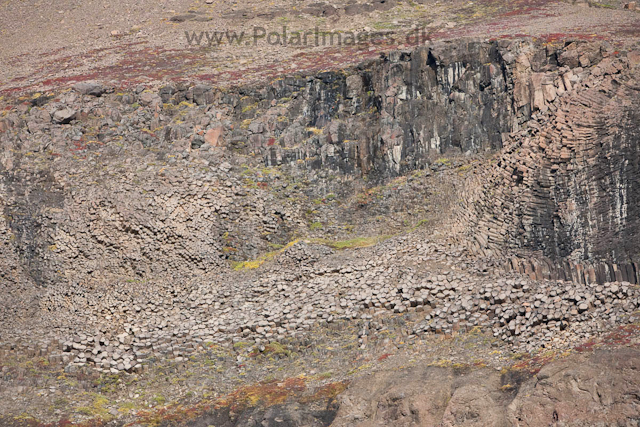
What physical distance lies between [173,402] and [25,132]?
1690 cm

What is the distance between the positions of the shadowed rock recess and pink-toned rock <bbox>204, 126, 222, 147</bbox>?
1.25 ft

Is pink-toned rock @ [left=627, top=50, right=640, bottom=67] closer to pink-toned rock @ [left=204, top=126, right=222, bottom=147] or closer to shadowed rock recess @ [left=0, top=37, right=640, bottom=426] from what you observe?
shadowed rock recess @ [left=0, top=37, right=640, bottom=426]

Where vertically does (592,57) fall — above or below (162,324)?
above

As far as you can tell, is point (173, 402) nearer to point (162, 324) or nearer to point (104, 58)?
point (162, 324)

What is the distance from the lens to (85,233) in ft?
102

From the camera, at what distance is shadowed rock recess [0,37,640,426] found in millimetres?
22219

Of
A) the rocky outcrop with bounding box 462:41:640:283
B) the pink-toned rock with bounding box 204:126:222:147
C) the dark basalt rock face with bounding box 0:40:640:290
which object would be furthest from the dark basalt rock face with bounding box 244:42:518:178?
the rocky outcrop with bounding box 462:41:640:283

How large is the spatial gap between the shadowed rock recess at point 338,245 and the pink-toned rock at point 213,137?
0.38 meters

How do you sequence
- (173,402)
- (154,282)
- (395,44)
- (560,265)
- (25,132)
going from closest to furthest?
1. (173,402)
2. (560,265)
3. (154,282)
4. (25,132)
5. (395,44)

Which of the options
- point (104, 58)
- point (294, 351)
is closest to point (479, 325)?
point (294, 351)

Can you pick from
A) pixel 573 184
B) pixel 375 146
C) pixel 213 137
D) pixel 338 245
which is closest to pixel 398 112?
pixel 375 146

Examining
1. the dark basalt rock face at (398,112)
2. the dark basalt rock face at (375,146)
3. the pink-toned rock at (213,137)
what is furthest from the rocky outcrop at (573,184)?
the pink-toned rock at (213,137)

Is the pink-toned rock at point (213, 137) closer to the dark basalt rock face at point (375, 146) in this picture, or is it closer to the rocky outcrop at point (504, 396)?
the dark basalt rock face at point (375, 146)

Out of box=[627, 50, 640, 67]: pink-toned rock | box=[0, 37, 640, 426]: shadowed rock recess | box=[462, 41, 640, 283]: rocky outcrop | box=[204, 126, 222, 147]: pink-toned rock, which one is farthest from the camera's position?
box=[204, 126, 222, 147]: pink-toned rock
